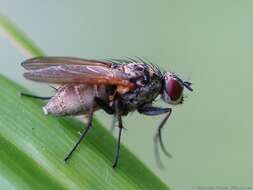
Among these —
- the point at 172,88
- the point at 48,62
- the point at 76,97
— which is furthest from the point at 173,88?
the point at 48,62

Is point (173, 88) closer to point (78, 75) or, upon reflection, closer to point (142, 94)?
point (142, 94)

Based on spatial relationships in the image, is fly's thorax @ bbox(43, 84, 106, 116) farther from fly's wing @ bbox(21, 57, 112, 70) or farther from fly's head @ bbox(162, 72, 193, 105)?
fly's head @ bbox(162, 72, 193, 105)

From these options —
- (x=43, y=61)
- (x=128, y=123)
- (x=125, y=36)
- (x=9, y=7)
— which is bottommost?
(x=128, y=123)

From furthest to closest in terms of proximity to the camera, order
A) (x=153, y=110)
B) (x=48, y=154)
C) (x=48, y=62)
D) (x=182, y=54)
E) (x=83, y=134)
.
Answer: (x=182, y=54), (x=153, y=110), (x=48, y=62), (x=83, y=134), (x=48, y=154)

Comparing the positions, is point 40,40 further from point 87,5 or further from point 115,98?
point 115,98

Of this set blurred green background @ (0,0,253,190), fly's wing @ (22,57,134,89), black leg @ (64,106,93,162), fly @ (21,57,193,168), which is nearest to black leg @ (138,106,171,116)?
fly @ (21,57,193,168)

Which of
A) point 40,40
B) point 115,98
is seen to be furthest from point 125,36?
point 115,98

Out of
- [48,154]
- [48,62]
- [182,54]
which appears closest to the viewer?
[48,154]

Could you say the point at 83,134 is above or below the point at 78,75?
below
